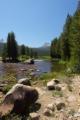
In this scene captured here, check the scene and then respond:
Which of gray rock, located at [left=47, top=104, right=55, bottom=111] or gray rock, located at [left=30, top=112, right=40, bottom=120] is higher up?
gray rock, located at [left=47, top=104, right=55, bottom=111]

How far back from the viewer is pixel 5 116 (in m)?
11.8

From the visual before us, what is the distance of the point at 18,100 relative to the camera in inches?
489

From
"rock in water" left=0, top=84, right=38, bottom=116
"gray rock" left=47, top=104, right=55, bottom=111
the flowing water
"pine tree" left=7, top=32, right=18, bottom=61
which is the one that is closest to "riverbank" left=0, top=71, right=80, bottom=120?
"gray rock" left=47, top=104, right=55, bottom=111

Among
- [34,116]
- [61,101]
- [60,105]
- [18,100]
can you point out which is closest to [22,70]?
[61,101]

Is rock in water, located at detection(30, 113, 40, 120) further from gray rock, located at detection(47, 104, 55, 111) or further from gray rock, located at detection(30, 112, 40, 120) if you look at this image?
gray rock, located at detection(47, 104, 55, 111)

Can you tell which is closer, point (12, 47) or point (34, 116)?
point (34, 116)

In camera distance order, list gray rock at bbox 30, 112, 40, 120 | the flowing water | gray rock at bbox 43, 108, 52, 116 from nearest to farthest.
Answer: gray rock at bbox 30, 112, 40, 120 < gray rock at bbox 43, 108, 52, 116 < the flowing water

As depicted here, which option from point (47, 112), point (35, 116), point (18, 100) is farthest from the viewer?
point (18, 100)

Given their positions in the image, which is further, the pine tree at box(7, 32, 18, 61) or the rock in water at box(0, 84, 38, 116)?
the pine tree at box(7, 32, 18, 61)

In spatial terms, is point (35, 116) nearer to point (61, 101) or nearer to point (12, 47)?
point (61, 101)

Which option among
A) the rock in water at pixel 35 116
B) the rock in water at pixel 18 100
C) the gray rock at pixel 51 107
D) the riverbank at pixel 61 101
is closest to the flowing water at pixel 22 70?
the riverbank at pixel 61 101

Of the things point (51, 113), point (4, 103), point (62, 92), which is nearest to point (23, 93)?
point (4, 103)

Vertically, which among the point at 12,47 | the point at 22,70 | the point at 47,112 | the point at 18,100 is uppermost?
the point at 12,47

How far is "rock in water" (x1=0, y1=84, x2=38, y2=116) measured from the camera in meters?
12.3
